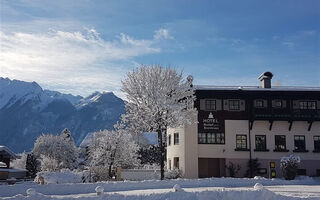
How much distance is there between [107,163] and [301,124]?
74.9 ft

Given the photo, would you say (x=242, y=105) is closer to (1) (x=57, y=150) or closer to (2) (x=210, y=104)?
(2) (x=210, y=104)

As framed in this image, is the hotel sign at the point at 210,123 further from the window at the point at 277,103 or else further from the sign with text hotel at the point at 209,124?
the window at the point at 277,103

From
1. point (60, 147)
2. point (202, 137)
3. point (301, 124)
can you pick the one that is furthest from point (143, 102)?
point (60, 147)

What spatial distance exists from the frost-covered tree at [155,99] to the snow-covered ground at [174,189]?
22.8 ft

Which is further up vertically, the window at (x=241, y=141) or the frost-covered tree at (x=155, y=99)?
the frost-covered tree at (x=155, y=99)

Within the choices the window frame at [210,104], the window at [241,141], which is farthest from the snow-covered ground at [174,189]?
the window frame at [210,104]

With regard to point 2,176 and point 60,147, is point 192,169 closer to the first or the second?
point 2,176

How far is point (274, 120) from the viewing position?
37.9 metres

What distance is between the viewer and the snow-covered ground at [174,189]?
1673cm

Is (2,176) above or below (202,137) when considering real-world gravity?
below

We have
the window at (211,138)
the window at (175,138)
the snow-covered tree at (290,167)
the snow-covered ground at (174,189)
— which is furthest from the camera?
the window at (175,138)

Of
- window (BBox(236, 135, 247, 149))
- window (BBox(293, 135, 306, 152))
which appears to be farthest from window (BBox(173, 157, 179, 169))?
window (BBox(293, 135, 306, 152))

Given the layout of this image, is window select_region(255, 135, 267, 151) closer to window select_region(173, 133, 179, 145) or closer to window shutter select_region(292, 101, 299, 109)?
window shutter select_region(292, 101, 299, 109)

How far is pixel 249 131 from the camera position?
3809 cm
